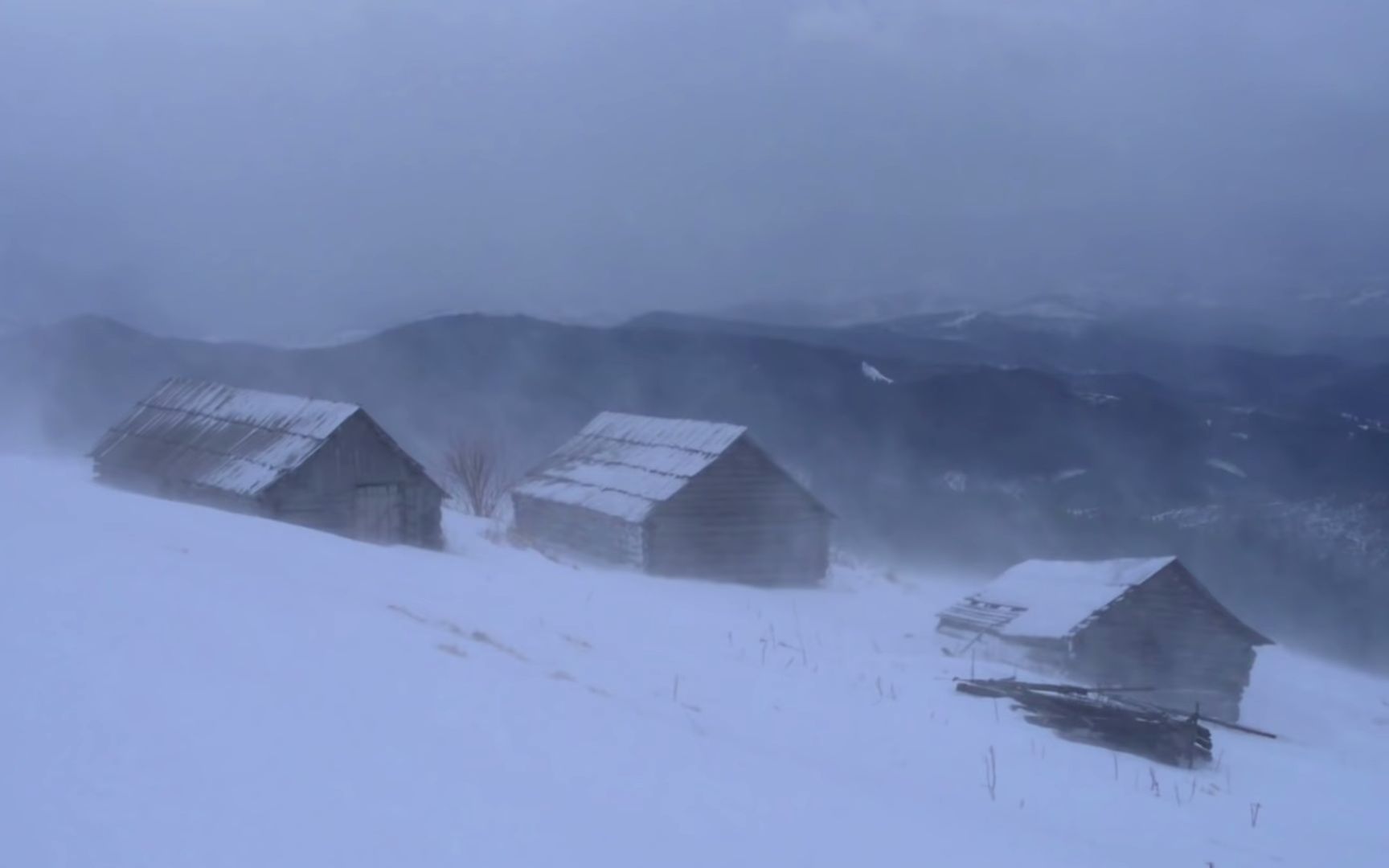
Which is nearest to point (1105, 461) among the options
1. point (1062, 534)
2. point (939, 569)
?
point (1062, 534)

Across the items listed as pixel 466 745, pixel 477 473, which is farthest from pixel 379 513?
pixel 477 473

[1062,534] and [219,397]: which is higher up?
[219,397]

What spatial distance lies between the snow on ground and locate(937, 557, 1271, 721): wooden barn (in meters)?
11.6

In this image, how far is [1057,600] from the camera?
2741 cm

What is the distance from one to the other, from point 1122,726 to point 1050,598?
589 inches

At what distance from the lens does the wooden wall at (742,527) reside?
3244 centimetres

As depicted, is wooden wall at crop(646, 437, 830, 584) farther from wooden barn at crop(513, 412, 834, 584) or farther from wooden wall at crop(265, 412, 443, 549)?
wooden wall at crop(265, 412, 443, 549)

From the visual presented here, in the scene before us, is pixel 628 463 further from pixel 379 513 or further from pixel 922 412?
pixel 922 412

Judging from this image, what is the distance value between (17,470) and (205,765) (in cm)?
1577

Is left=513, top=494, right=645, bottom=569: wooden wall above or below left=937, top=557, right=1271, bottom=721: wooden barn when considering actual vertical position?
above

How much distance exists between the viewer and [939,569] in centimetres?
4862

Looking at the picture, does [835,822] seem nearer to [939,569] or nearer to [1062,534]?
[939,569]

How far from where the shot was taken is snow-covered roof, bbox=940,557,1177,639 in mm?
26156

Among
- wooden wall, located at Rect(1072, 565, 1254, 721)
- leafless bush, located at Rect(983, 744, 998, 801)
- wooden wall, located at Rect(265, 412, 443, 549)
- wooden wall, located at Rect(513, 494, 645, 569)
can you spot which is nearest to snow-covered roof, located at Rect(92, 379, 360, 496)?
wooden wall, located at Rect(265, 412, 443, 549)
